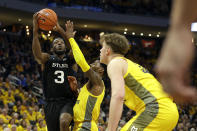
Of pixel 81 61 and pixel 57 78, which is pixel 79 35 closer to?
pixel 57 78

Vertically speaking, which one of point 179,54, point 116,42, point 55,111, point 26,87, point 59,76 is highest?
point 179,54

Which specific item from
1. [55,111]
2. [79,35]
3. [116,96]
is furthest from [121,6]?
[116,96]

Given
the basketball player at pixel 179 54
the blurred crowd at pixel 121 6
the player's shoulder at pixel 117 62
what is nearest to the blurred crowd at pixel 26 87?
the blurred crowd at pixel 121 6

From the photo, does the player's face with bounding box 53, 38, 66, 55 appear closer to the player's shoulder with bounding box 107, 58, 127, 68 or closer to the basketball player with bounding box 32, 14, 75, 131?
the basketball player with bounding box 32, 14, 75, 131

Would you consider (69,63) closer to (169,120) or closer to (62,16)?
(169,120)

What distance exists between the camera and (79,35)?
84.3 feet

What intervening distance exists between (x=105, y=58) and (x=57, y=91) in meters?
1.97

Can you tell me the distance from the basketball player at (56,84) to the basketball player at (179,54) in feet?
13.4

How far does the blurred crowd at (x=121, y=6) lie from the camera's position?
21.6m

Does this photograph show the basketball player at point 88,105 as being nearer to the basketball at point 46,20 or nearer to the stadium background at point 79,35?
the basketball at point 46,20

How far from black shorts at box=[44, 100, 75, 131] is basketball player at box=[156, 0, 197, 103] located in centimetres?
417

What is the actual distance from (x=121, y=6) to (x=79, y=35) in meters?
4.19

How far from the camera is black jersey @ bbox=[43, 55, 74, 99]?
17.0 feet

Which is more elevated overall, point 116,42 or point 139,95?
point 116,42
